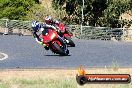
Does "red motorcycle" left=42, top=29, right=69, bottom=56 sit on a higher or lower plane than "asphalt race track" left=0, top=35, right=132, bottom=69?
higher

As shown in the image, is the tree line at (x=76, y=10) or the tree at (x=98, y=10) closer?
the tree at (x=98, y=10)

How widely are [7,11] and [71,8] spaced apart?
6.61m

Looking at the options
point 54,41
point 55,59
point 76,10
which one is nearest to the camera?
point 55,59

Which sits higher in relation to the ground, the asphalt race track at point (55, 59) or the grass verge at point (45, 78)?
the grass verge at point (45, 78)

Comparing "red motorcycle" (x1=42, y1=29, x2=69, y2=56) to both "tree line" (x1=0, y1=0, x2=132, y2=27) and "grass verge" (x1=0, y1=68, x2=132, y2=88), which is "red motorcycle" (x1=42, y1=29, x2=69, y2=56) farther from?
"tree line" (x1=0, y1=0, x2=132, y2=27)

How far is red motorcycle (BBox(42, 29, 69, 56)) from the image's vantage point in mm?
22031

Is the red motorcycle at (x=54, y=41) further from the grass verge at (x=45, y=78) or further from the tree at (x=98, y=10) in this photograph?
the tree at (x=98, y=10)

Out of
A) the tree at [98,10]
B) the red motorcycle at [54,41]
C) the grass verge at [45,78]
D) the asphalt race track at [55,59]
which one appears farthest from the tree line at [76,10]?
the grass verge at [45,78]

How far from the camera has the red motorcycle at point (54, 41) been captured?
22.0 meters

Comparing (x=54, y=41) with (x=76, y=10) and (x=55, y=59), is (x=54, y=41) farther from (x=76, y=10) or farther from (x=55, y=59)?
(x=76, y=10)

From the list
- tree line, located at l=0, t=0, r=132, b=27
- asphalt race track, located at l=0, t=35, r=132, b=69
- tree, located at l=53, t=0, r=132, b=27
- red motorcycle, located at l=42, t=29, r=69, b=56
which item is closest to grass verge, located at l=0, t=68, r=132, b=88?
asphalt race track, located at l=0, t=35, r=132, b=69

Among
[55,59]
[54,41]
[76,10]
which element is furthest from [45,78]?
[76,10]

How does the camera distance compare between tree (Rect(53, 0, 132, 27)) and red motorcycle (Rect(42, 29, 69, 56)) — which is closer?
red motorcycle (Rect(42, 29, 69, 56))

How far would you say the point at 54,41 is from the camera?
22.0m
